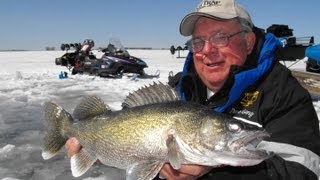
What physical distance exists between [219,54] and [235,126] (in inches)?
35.3

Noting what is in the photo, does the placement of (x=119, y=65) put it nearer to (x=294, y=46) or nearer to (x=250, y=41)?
(x=294, y=46)

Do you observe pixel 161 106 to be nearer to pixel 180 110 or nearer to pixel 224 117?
pixel 180 110

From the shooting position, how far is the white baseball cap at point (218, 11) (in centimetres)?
302

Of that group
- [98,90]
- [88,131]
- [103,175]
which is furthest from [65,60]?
[88,131]

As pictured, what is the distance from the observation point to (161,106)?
8.40 feet

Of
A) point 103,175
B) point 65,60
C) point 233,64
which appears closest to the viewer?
point 233,64

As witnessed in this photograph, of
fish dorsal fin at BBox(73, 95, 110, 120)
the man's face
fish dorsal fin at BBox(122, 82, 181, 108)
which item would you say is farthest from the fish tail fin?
the man's face

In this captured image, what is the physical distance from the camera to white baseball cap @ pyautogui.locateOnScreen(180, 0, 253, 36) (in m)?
3.02

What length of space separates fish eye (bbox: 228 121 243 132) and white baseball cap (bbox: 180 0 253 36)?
1013 millimetres

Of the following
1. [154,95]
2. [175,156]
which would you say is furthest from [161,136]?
[154,95]

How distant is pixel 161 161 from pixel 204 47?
100 centimetres

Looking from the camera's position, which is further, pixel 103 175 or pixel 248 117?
pixel 103 175

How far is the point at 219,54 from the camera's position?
3.03 metres

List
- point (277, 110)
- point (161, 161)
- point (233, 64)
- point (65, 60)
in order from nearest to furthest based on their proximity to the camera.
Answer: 1. point (161, 161)
2. point (277, 110)
3. point (233, 64)
4. point (65, 60)
